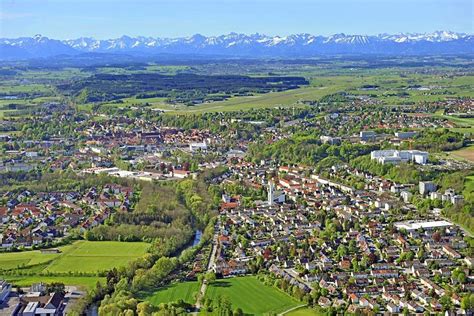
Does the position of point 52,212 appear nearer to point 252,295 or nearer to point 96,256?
point 96,256

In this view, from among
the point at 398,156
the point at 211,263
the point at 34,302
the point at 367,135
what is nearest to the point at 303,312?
the point at 211,263

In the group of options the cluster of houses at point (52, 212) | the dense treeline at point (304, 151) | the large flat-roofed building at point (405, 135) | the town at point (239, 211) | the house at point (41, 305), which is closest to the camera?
the house at point (41, 305)

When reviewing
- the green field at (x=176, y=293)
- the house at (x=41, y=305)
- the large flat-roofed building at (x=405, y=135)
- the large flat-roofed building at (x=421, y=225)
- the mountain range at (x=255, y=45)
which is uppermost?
the house at (x=41, y=305)

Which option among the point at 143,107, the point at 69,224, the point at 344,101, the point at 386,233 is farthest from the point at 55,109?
the point at 386,233

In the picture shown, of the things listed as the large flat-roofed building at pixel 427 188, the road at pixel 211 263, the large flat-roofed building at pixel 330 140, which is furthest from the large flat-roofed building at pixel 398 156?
the road at pixel 211 263

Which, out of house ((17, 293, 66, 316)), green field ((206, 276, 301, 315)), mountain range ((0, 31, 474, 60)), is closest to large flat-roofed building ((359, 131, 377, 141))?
green field ((206, 276, 301, 315))

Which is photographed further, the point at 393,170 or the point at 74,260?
the point at 393,170

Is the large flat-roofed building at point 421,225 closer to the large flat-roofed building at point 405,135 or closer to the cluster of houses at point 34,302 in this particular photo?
the cluster of houses at point 34,302
